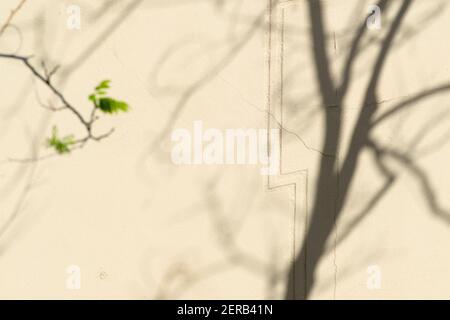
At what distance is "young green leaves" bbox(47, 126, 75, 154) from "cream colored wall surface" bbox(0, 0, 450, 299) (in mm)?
41

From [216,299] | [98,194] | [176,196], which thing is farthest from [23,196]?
[216,299]

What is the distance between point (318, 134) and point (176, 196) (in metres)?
0.96

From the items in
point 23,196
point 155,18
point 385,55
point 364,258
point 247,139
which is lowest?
point 364,258

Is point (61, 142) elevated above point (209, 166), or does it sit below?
above

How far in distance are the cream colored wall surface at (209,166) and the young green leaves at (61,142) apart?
0.04m

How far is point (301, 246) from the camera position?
3660mm

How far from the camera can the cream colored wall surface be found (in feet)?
11.9

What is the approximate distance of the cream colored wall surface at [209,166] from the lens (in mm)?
3627

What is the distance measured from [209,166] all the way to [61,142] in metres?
0.93

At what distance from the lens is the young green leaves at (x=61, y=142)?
11.9ft

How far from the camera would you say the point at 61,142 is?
3652 mm

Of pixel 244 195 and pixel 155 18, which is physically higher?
pixel 155 18

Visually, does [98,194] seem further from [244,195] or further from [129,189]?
[244,195]

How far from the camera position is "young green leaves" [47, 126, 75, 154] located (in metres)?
3.62
